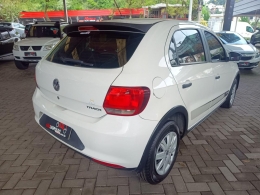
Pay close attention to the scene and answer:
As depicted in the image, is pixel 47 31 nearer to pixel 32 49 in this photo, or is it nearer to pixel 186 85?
pixel 32 49

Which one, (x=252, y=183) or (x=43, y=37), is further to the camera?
(x=43, y=37)

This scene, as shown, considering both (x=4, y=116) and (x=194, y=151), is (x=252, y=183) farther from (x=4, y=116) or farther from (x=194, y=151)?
(x=4, y=116)

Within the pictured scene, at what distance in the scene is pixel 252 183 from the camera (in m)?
2.37

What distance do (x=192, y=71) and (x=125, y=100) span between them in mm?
1070

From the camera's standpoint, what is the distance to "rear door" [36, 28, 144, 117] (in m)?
1.87

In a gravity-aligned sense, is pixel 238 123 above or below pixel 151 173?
below

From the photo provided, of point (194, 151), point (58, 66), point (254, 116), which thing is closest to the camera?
point (58, 66)

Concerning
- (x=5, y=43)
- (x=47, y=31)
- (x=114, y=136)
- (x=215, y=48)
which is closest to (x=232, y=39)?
(x=215, y=48)

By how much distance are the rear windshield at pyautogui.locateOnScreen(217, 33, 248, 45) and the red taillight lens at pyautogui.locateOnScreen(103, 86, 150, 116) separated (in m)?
7.86

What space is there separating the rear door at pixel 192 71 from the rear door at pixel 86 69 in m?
0.50

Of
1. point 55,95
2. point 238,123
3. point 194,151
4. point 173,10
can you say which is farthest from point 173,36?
point 173,10

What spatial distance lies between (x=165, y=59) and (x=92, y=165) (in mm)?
1543

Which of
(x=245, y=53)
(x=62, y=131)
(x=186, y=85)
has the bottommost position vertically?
(x=245, y=53)

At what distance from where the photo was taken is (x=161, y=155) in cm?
225
